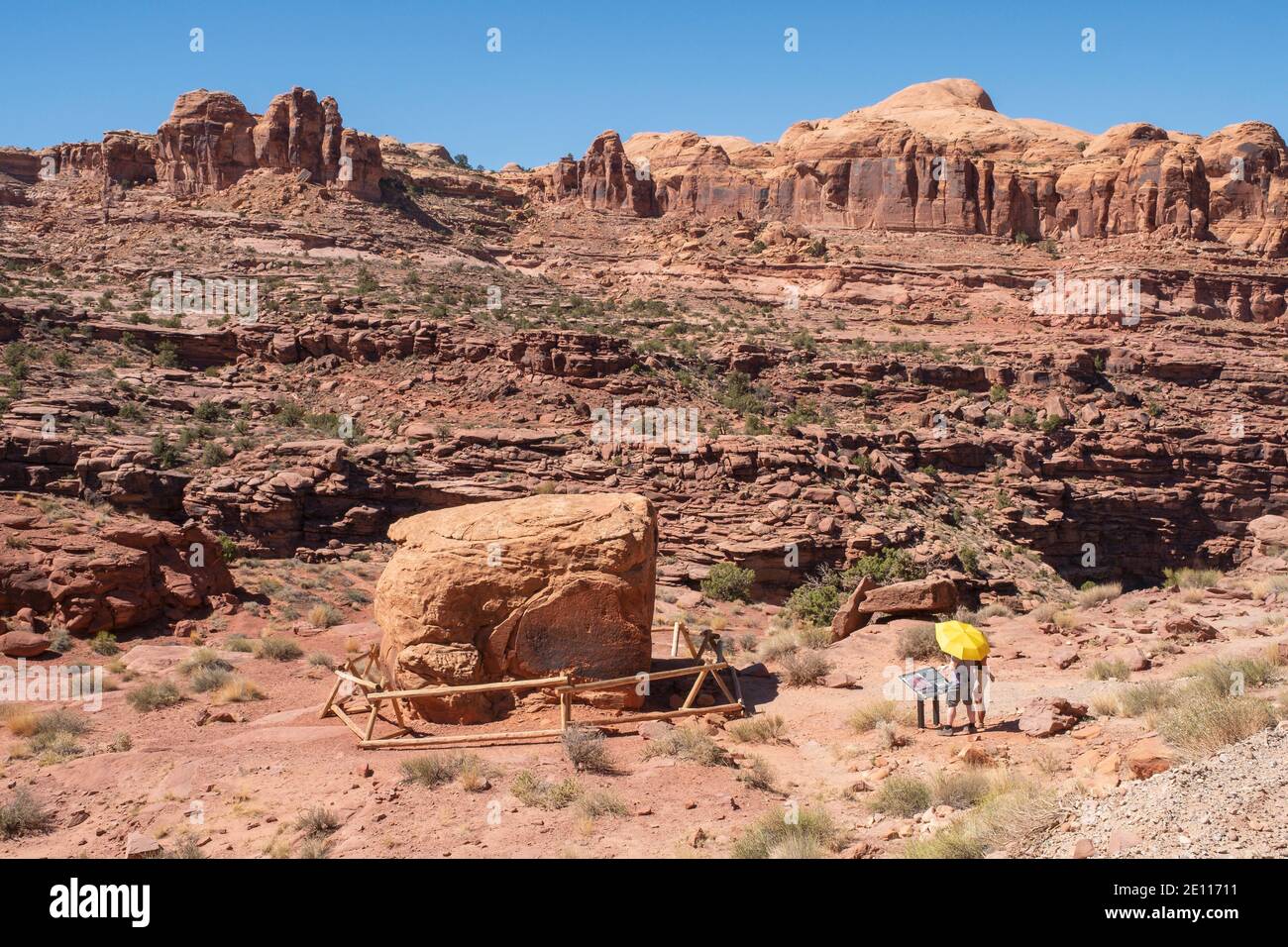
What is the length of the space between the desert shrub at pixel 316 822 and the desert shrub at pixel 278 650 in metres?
7.81

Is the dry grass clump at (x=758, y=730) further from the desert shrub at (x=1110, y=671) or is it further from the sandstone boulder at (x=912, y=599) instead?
the sandstone boulder at (x=912, y=599)

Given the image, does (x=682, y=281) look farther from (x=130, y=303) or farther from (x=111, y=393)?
(x=111, y=393)

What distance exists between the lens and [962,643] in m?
10.0

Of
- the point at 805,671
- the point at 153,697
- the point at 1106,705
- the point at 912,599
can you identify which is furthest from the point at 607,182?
the point at 1106,705

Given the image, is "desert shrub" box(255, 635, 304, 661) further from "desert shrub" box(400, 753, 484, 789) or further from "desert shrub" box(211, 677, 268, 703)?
"desert shrub" box(400, 753, 484, 789)

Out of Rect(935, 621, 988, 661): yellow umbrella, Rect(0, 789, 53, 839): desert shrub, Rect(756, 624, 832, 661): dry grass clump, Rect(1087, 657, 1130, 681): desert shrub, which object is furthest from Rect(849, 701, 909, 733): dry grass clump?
Rect(0, 789, 53, 839): desert shrub

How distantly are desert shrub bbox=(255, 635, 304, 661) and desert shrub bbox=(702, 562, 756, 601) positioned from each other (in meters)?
10.3

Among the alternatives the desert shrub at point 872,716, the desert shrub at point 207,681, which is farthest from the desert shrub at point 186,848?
the desert shrub at point 872,716

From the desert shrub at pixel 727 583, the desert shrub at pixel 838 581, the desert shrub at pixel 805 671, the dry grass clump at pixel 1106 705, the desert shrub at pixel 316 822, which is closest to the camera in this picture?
the desert shrub at pixel 316 822

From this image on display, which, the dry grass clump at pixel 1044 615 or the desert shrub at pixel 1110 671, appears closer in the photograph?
the desert shrub at pixel 1110 671

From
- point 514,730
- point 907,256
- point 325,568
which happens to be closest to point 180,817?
point 514,730

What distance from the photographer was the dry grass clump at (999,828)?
634cm

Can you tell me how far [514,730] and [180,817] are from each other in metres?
3.86

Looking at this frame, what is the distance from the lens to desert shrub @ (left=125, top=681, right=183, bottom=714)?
1275 centimetres
